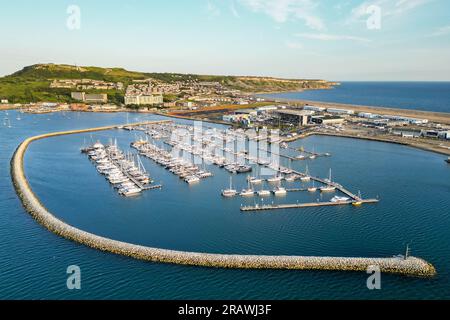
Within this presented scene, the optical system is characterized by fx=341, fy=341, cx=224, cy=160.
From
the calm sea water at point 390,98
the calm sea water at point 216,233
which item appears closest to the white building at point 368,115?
the calm sea water at point 390,98

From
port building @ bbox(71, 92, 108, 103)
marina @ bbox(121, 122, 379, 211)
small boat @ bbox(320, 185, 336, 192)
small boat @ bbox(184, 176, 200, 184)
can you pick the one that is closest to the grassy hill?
port building @ bbox(71, 92, 108, 103)

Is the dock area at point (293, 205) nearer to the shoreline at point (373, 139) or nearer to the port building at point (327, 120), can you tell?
the shoreline at point (373, 139)

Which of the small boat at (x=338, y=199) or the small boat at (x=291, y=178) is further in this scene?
the small boat at (x=291, y=178)

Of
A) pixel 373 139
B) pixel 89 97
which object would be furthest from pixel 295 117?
pixel 89 97

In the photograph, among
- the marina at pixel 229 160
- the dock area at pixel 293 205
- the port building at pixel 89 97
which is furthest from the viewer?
the port building at pixel 89 97

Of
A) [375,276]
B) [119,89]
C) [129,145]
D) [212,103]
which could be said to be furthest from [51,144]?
[119,89]

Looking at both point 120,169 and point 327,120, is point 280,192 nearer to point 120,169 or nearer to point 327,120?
point 120,169
